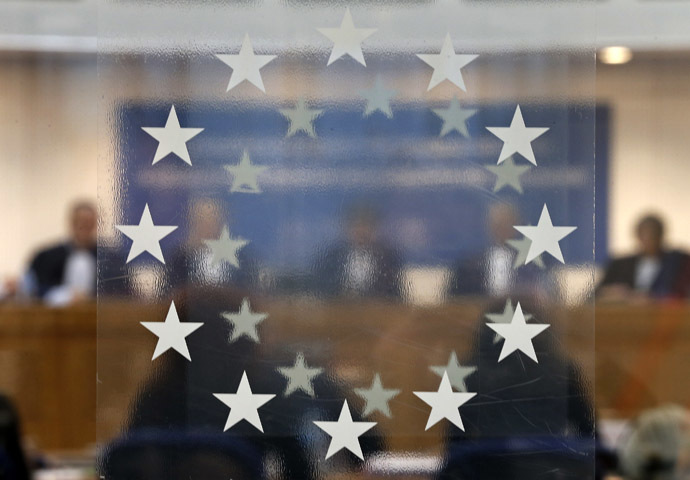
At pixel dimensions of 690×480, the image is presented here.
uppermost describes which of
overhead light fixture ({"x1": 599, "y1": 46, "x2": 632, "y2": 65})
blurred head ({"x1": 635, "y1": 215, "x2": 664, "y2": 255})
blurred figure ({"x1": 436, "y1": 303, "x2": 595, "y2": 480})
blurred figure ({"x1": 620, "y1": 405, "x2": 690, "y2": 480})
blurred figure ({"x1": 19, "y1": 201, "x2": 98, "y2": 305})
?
overhead light fixture ({"x1": 599, "y1": 46, "x2": 632, "y2": 65})

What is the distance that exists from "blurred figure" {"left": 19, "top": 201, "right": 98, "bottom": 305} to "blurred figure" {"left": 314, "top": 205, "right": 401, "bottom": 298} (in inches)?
44.3

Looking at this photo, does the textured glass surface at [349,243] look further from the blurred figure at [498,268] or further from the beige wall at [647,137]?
the beige wall at [647,137]

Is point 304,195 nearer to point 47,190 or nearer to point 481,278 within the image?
point 481,278

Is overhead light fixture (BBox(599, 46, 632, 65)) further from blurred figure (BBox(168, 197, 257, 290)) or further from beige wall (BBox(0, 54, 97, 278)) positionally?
beige wall (BBox(0, 54, 97, 278))

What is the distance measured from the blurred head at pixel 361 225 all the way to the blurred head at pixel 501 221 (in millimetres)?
167

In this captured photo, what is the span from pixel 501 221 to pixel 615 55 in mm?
515

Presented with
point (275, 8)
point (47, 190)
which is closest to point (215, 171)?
point (275, 8)

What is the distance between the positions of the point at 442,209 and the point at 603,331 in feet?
2.11

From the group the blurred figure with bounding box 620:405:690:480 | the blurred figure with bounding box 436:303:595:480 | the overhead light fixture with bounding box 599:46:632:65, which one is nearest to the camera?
the blurred figure with bounding box 436:303:595:480

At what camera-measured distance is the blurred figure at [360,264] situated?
3.62 ft

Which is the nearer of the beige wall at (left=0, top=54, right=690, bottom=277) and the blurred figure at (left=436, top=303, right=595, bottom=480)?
the blurred figure at (left=436, top=303, right=595, bottom=480)

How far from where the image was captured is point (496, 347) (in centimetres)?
109

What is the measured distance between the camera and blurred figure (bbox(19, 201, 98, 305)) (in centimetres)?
205

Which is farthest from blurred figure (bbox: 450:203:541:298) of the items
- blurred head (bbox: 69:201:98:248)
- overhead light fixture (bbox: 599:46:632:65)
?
blurred head (bbox: 69:201:98:248)
